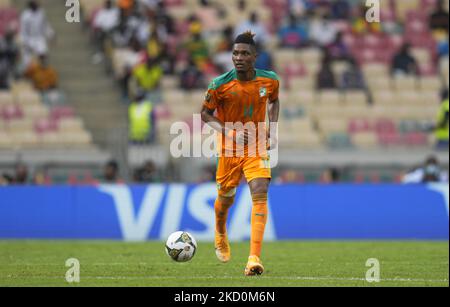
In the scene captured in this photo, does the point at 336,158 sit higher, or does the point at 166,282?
the point at 166,282

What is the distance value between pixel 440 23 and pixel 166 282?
1834 centimetres

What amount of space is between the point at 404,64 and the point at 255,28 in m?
3.87

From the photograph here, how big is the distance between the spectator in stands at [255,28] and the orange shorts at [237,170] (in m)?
13.8

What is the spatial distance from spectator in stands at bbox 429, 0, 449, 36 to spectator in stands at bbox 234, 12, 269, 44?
4400 millimetres

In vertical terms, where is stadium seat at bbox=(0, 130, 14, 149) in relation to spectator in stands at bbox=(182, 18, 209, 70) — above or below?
below

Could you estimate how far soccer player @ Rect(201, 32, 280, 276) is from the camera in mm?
12531

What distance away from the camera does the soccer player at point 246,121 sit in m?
12.5

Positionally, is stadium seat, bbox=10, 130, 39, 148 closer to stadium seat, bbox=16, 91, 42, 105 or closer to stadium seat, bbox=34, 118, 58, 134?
stadium seat, bbox=34, 118, 58, 134

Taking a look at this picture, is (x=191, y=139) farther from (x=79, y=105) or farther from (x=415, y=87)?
(x=415, y=87)

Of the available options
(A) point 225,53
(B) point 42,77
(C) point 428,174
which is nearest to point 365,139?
(C) point 428,174

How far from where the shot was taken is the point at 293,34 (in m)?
27.8

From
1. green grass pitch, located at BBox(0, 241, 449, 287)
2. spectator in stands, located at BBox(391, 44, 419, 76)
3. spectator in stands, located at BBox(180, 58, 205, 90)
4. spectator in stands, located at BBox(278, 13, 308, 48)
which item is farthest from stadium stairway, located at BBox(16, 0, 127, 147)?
green grass pitch, located at BBox(0, 241, 449, 287)
